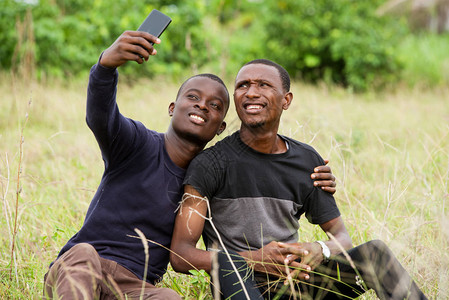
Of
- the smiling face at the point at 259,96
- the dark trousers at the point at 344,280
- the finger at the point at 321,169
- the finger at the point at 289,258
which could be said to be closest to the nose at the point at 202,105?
the smiling face at the point at 259,96

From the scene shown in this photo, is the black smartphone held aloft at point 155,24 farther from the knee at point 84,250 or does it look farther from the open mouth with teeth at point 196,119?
the knee at point 84,250

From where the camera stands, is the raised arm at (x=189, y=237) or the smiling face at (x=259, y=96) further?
the smiling face at (x=259, y=96)

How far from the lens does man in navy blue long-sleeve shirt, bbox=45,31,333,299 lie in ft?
7.27

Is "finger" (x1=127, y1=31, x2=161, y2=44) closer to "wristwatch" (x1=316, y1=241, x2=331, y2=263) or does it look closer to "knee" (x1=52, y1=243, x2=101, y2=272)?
"knee" (x1=52, y1=243, x2=101, y2=272)

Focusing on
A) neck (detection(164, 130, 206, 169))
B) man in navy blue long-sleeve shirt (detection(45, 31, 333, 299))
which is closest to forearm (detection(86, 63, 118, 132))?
man in navy blue long-sleeve shirt (detection(45, 31, 333, 299))

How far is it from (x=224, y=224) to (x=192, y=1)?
6.95 m

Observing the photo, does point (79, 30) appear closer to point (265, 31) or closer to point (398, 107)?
point (265, 31)

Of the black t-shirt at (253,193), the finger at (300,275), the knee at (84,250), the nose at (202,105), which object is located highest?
the nose at (202,105)

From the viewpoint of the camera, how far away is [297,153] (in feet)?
8.66

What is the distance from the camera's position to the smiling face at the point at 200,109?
2.64 m

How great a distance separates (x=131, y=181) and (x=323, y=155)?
2.48m

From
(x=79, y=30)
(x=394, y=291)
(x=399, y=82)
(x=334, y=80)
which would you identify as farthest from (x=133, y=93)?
(x=394, y=291)

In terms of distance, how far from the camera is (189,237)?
2400 millimetres

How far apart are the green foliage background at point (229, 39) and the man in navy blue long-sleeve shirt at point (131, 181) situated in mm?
4920
